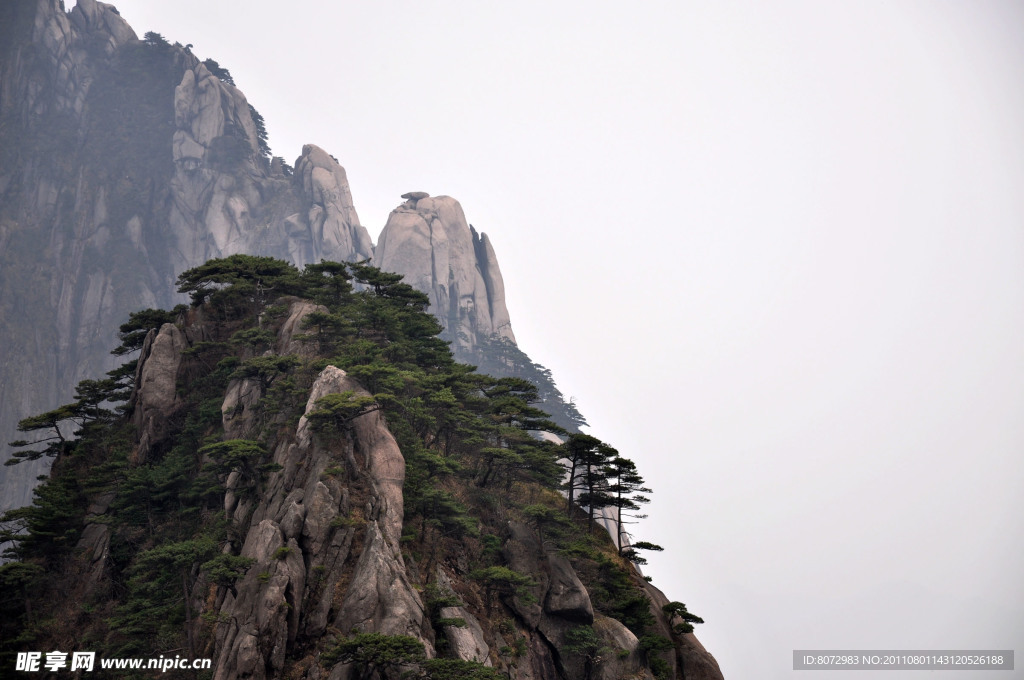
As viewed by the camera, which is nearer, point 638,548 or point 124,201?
point 638,548

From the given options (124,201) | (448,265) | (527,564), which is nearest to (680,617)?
(527,564)

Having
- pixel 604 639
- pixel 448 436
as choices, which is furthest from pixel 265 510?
pixel 604 639

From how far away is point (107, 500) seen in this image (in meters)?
30.2

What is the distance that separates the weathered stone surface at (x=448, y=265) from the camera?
319 feet

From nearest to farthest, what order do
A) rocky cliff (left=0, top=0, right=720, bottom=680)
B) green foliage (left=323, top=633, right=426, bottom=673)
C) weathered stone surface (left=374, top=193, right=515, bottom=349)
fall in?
green foliage (left=323, top=633, right=426, bottom=673) < rocky cliff (left=0, top=0, right=720, bottom=680) < weathered stone surface (left=374, top=193, right=515, bottom=349)

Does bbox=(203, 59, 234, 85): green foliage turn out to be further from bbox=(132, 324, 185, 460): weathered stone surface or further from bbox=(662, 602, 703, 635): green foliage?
bbox=(662, 602, 703, 635): green foliage

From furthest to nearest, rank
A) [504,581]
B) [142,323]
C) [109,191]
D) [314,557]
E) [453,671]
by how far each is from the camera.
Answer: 1. [109,191]
2. [142,323]
3. [504,581]
4. [314,557]
5. [453,671]

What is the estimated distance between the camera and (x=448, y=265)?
101 metres

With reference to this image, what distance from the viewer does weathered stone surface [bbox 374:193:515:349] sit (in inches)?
3826

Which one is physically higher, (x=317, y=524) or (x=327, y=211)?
(x=327, y=211)

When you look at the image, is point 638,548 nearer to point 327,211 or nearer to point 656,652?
point 656,652

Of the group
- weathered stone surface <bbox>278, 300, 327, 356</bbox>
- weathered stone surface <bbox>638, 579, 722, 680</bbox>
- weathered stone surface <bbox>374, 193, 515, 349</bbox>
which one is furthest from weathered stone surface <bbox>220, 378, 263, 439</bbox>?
weathered stone surface <bbox>374, 193, 515, 349</bbox>

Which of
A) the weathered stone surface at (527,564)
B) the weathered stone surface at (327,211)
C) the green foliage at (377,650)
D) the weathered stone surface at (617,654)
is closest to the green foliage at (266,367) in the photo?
the weathered stone surface at (527,564)

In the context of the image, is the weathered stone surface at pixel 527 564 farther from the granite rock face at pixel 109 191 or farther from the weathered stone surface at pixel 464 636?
the granite rock face at pixel 109 191
